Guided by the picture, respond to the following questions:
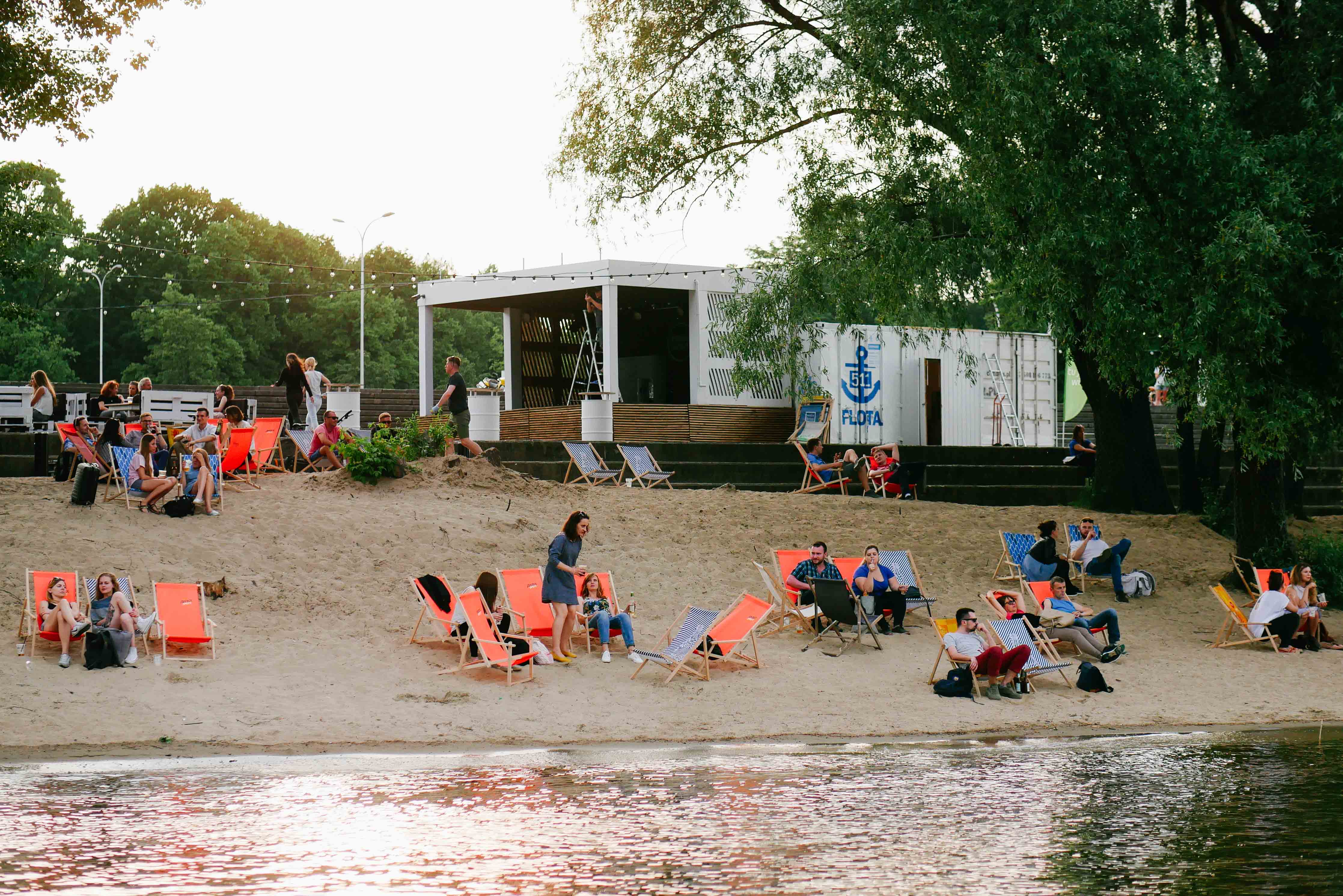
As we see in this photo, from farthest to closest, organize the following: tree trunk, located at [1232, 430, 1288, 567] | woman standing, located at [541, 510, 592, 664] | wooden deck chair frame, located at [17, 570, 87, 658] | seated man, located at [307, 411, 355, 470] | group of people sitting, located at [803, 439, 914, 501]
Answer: group of people sitting, located at [803, 439, 914, 501], seated man, located at [307, 411, 355, 470], tree trunk, located at [1232, 430, 1288, 567], woman standing, located at [541, 510, 592, 664], wooden deck chair frame, located at [17, 570, 87, 658]

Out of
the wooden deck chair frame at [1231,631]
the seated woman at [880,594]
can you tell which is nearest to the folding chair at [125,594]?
the seated woman at [880,594]

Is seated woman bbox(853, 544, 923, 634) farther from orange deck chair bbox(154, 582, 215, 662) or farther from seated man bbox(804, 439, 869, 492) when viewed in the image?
orange deck chair bbox(154, 582, 215, 662)

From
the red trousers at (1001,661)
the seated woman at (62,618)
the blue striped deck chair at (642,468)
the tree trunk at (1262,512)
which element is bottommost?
the red trousers at (1001,661)

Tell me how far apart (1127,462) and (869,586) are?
787cm

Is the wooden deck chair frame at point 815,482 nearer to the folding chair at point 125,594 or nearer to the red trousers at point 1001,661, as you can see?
the red trousers at point 1001,661

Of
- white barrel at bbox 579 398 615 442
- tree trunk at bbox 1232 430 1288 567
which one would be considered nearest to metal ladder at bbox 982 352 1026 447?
white barrel at bbox 579 398 615 442

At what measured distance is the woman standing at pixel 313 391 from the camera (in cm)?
1848

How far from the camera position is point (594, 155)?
18.2 meters

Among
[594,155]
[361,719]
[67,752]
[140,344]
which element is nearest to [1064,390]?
[594,155]

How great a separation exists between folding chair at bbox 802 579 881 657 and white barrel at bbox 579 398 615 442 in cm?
851

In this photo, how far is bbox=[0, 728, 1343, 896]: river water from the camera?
18.9 feet

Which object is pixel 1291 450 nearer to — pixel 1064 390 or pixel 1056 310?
pixel 1056 310

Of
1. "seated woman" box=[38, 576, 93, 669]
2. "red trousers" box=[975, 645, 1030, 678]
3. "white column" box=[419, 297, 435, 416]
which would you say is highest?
"white column" box=[419, 297, 435, 416]

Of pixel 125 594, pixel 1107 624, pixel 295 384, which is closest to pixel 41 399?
pixel 295 384
